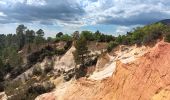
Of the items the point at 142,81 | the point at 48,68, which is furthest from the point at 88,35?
the point at 142,81

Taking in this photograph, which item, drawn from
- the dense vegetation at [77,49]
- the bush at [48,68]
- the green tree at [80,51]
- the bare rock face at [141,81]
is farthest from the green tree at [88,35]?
the bare rock face at [141,81]

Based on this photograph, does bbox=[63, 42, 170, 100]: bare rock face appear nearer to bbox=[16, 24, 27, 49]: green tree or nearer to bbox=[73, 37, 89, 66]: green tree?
bbox=[73, 37, 89, 66]: green tree

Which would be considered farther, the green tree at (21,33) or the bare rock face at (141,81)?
the green tree at (21,33)

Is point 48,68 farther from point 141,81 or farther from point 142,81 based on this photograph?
point 142,81

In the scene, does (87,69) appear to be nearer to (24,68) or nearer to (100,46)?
(100,46)

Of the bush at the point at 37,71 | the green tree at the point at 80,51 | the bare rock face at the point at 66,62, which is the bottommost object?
the bush at the point at 37,71

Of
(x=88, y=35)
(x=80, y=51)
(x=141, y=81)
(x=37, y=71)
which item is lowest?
(x=37, y=71)

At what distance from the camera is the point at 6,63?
126 m

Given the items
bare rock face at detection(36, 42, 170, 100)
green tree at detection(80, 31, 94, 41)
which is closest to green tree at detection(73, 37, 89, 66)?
green tree at detection(80, 31, 94, 41)

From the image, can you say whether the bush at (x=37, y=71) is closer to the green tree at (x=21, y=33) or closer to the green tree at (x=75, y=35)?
the green tree at (x=75, y=35)

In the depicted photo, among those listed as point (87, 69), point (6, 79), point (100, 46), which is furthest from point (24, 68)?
point (87, 69)

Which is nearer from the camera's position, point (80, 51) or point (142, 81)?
point (142, 81)

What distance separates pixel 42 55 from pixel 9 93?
42.1 meters

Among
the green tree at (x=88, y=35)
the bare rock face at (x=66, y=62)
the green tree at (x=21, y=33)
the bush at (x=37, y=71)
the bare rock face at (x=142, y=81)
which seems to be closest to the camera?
the bare rock face at (x=142, y=81)
